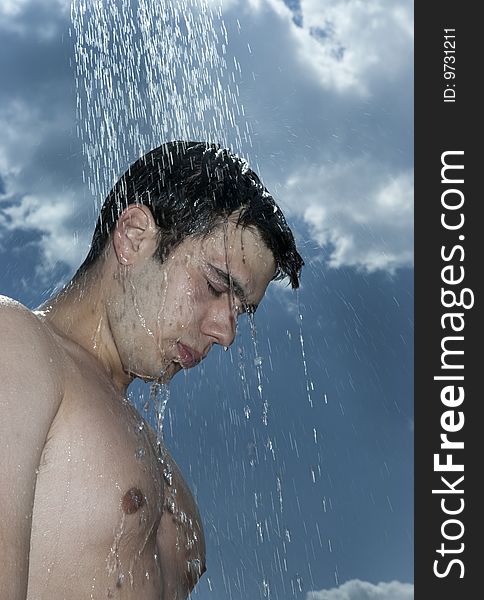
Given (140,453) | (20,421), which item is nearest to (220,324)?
(140,453)

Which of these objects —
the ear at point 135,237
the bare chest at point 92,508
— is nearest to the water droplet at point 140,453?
the bare chest at point 92,508

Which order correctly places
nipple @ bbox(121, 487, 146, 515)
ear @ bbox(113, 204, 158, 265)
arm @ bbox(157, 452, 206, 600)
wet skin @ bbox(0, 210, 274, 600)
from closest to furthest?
wet skin @ bbox(0, 210, 274, 600), nipple @ bbox(121, 487, 146, 515), arm @ bbox(157, 452, 206, 600), ear @ bbox(113, 204, 158, 265)

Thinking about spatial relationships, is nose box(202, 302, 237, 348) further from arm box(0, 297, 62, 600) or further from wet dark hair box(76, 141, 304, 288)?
arm box(0, 297, 62, 600)

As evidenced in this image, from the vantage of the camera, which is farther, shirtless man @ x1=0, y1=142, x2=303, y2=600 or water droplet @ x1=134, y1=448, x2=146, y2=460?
water droplet @ x1=134, y1=448, x2=146, y2=460

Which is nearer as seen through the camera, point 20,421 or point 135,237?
point 20,421

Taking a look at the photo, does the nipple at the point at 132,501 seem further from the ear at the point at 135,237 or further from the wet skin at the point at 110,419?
the ear at the point at 135,237

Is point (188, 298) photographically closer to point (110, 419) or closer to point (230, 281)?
point (230, 281)

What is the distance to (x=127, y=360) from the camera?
217 cm

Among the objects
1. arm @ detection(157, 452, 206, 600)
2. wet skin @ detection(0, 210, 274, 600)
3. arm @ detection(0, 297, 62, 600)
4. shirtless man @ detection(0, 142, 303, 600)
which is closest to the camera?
arm @ detection(0, 297, 62, 600)

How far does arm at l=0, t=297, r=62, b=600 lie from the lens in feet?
4.48

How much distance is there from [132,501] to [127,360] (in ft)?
1.50

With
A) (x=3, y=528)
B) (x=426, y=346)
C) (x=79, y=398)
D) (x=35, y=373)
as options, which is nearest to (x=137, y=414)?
(x=79, y=398)

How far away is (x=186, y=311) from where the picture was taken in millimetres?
2129

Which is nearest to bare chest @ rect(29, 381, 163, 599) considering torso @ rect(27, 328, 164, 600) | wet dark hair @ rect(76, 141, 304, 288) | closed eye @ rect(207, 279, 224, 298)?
torso @ rect(27, 328, 164, 600)
